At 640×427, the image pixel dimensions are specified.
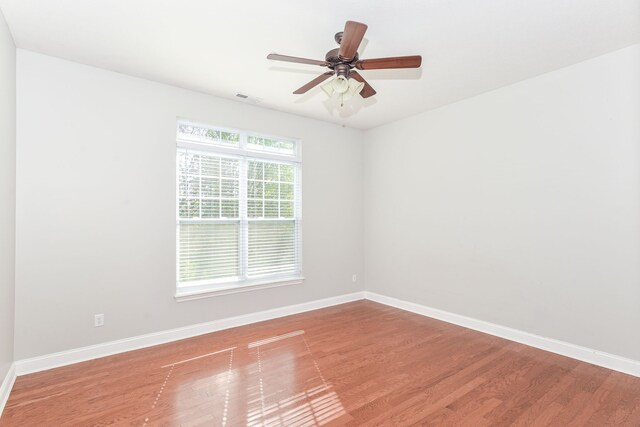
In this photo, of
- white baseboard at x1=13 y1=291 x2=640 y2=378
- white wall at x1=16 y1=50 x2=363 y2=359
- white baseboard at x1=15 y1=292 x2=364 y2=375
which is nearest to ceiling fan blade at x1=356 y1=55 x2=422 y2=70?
white wall at x1=16 y1=50 x2=363 y2=359

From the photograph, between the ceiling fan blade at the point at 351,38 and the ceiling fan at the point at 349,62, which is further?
the ceiling fan at the point at 349,62

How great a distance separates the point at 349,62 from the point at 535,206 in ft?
8.12

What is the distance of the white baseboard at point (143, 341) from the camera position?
2.76 metres

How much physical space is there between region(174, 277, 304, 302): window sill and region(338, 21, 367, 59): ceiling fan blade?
2909 millimetres

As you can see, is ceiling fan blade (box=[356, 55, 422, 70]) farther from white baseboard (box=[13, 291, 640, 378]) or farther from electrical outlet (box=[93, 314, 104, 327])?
electrical outlet (box=[93, 314, 104, 327])

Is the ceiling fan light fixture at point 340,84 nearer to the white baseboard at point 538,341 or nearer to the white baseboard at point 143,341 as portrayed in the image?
the white baseboard at point 143,341

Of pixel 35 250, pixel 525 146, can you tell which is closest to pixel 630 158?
→ pixel 525 146

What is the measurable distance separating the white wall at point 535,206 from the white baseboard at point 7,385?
429 cm

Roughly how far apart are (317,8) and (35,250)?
124 inches

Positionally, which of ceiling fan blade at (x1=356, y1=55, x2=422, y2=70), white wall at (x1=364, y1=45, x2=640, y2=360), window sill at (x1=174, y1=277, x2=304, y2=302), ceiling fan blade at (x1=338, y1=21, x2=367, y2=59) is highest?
ceiling fan blade at (x1=338, y1=21, x2=367, y2=59)

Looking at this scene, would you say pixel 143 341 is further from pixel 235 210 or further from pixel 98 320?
pixel 235 210

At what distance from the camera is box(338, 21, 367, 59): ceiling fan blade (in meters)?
1.87

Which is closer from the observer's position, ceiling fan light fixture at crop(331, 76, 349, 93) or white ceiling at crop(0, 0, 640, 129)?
white ceiling at crop(0, 0, 640, 129)

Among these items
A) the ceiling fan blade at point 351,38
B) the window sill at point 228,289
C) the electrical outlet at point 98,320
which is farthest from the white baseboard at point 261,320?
the ceiling fan blade at point 351,38
